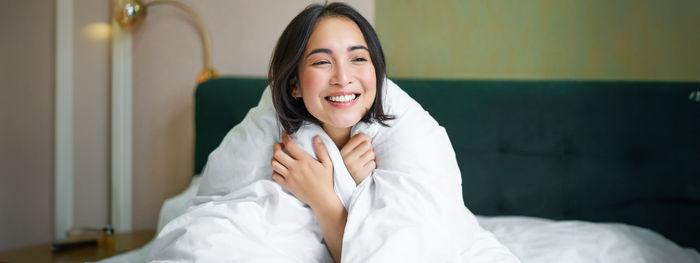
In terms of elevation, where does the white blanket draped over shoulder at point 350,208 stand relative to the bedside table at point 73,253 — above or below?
above

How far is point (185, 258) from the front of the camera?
1153mm

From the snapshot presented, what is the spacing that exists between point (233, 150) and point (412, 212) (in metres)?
0.52

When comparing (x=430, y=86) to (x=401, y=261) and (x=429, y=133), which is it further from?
(x=401, y=261)

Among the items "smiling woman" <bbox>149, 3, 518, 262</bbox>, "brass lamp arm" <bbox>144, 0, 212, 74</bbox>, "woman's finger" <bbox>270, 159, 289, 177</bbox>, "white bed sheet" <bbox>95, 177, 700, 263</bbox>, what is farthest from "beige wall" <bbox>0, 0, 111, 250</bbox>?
"woman's finger" <bbox>270, 159, 289, 177</bbox>

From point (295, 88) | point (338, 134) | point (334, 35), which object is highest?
point (334, 35)

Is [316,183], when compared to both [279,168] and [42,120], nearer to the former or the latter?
[279,168]

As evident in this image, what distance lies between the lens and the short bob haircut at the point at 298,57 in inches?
49.2

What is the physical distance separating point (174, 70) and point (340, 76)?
160cm

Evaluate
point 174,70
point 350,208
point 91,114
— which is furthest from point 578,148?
point 91,114

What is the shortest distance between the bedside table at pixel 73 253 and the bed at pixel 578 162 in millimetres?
309

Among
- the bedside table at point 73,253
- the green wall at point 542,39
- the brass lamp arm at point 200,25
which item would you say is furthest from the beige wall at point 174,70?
the green wall at point 542,39

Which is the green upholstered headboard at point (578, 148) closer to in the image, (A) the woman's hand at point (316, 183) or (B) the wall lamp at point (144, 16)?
(A) the woman's hand at point (316, 183)

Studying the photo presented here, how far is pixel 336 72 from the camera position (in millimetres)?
1222

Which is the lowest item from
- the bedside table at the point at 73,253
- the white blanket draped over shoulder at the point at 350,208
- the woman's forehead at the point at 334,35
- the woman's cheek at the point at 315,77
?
the bedside table at the point at 73,253
